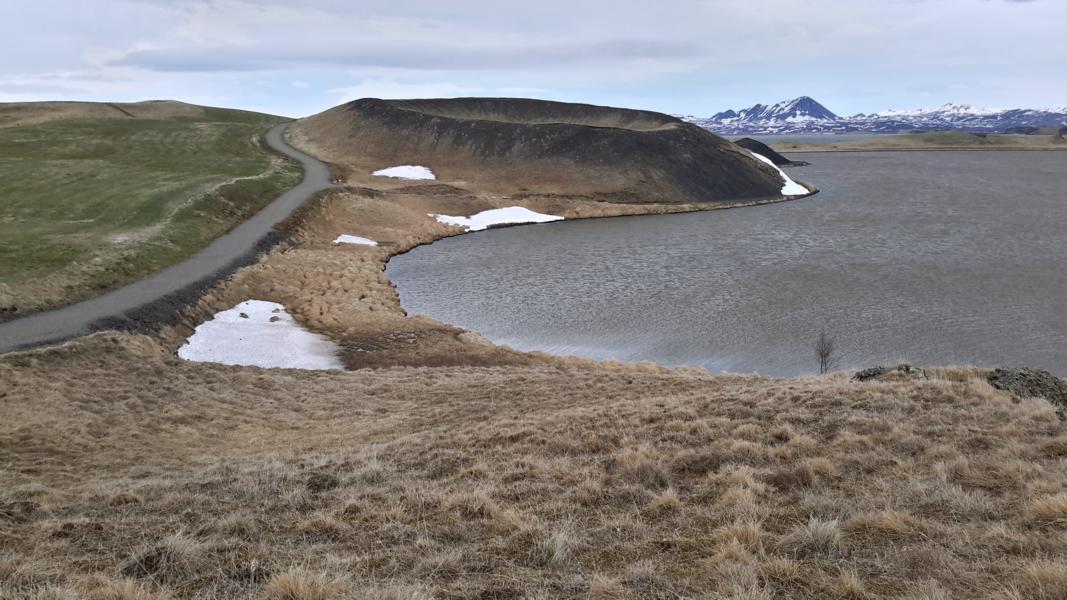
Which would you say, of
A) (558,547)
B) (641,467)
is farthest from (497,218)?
(558,547)

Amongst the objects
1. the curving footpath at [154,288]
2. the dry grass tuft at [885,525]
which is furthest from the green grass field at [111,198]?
the dry grass tuft at [885,525]

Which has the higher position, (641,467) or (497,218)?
(641,467)

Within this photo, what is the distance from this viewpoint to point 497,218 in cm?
5759

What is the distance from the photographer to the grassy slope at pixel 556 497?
5625 millimetres

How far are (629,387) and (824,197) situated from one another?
63343 millimetres

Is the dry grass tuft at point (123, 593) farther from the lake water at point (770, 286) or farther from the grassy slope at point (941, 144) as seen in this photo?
the grassy slope at point (941, 144)

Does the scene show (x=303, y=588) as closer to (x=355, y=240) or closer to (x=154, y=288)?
(x=154, y=288)

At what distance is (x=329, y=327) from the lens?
88.0ft

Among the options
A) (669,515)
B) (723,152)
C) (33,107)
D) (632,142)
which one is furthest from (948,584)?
(33,107)

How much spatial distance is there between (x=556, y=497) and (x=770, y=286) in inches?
1034

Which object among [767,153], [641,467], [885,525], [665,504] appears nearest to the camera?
[885,525]

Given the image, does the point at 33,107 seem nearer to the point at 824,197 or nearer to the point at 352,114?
the point at 352,114

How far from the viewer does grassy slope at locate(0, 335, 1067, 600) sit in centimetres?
562

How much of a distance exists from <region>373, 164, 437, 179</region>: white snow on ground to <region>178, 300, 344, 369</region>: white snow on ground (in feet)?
144
